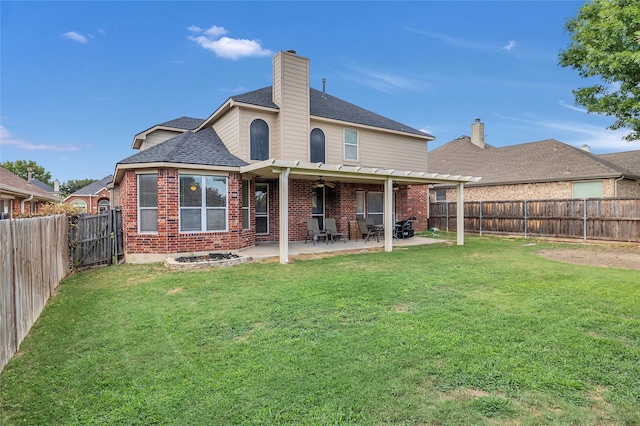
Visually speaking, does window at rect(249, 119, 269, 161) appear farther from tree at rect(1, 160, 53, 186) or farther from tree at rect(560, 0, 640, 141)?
tree at rect(1, 160, 53, 186)

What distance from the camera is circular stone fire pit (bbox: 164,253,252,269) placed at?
833 centimetres

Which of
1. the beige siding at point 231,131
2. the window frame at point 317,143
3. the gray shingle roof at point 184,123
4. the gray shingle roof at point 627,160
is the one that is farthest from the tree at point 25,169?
the gray shingle roof at point 627,160

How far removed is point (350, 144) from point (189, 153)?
6.90m

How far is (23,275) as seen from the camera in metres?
4.32

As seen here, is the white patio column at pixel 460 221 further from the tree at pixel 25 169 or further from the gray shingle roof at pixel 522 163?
the tree at pixel 25 169

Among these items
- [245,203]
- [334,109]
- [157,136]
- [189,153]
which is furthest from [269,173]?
[157,136]

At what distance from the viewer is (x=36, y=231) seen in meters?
5.26

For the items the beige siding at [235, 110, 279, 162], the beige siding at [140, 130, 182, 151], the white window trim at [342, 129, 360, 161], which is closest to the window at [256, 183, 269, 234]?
the beige siding at [235, 110, 279, 162]

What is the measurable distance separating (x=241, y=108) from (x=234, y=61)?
8.21 meters

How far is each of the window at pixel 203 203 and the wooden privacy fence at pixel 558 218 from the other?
13.3 m

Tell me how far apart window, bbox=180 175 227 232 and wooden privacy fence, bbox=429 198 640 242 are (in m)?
13.3

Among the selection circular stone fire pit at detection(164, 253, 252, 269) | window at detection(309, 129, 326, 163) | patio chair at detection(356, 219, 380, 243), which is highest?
window at detection(309, 129, 326, 163)

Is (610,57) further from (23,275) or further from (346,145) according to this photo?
(23,275)

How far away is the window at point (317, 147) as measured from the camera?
13477 millimetres
